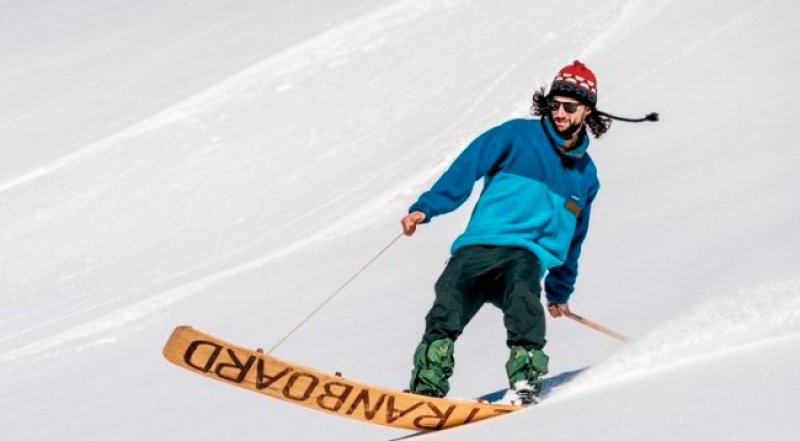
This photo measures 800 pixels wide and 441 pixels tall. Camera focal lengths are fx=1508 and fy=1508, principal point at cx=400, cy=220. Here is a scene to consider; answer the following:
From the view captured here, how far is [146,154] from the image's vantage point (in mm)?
13234

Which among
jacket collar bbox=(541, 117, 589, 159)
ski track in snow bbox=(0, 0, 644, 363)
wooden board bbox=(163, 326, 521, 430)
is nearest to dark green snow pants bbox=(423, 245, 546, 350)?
wooden board bbox=(163, 326, 521, 430)

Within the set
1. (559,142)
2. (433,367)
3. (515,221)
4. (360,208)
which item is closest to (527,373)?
(433,367)

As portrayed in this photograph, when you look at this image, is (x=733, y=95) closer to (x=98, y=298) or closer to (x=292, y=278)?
(x=292, y=278)

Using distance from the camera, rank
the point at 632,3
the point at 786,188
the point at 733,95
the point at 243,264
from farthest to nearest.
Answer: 1. the point at 632,3
2. the point at 733,95
3. the point at 243,264
4. the point at 786,188

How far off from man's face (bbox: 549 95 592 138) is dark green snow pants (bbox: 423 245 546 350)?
1.46 feet

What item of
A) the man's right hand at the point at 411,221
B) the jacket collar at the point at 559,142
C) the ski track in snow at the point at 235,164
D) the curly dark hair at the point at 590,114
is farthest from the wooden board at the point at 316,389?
the ski track in snow at the point at 235,164

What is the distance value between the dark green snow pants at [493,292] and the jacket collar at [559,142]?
37 cm

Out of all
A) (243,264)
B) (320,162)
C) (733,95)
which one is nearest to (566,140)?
(243,264)

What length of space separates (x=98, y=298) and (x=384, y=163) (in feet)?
8.55

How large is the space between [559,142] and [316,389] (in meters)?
1.16

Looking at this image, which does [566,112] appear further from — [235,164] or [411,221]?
[235,164]

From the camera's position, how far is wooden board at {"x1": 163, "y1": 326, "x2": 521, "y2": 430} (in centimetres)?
→ 482

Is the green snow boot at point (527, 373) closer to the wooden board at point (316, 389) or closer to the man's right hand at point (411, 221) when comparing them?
the wooden board at point (316, 389)

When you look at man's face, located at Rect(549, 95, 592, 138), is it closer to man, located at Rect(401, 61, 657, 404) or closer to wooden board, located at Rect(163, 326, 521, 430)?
man, located at Rect(401, 61, 657, 404)
